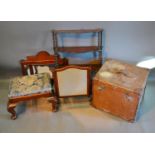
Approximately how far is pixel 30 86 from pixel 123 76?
3.19 ft

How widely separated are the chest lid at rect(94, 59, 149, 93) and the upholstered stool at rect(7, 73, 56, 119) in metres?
0.53

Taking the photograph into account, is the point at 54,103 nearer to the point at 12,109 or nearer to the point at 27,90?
the point at 27,90

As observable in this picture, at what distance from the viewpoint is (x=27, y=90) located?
2.23 m

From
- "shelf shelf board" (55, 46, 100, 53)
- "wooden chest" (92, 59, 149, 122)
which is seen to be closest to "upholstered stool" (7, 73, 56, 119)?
"shelf shelf board" (55, 46, 100, 53)

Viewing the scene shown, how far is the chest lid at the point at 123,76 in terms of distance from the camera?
6.88 feet

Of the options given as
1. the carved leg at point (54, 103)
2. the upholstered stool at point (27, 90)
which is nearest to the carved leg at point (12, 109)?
the upholstered stool at point (27, 90)

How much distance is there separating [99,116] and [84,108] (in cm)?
21

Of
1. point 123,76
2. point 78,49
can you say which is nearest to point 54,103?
point 78,49

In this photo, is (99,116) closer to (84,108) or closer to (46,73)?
(84,108)

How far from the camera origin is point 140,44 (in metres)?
2.47

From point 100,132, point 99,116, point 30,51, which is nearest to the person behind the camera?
point 100,132

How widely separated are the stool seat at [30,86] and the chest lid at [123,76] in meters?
0.54

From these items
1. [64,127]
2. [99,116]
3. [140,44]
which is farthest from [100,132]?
[140,44]

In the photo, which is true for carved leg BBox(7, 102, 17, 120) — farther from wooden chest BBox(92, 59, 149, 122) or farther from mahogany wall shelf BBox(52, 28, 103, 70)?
wooden chest BBox(92, 59, 149, 122)
